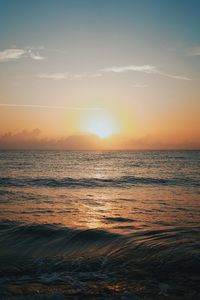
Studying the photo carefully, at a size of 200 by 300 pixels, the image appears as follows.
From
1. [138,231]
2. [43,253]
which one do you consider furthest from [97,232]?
[43,253]

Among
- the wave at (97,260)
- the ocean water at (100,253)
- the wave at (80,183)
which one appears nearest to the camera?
the ocean water at (100,253)

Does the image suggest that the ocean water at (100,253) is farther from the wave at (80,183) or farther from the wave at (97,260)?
the wave at (80,183)

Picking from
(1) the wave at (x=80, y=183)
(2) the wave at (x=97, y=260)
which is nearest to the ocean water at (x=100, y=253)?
(2) the wave at (x=97, y=260)

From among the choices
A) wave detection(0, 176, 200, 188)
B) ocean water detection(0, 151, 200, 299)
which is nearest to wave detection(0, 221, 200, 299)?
ocean water detection(0, 151, 200, 299)

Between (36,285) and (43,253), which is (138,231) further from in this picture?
(36,285)

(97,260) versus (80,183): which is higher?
(97,260)

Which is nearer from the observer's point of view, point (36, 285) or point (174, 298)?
point (174, 298)

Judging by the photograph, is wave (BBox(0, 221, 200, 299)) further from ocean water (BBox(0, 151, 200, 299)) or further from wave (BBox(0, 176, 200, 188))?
wave (BBox(0, 176, 200, 188))

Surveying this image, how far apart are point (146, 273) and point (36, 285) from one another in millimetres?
2609

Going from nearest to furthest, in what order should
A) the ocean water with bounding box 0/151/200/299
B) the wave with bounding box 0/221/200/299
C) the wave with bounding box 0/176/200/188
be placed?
the ocean water with bounding box 0/151/200/299 < the wave with bounding box 0/221/200/299 < the wave with bounding box 0/176/200/188

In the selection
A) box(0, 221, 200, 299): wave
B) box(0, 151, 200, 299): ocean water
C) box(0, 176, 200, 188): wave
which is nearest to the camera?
box(0, 151, 200, 299): ocean water

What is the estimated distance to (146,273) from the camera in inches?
297

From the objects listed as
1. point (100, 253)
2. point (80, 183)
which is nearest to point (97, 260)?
point (100, 253)

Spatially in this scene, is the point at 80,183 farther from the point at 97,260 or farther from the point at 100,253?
the point at 97,260
